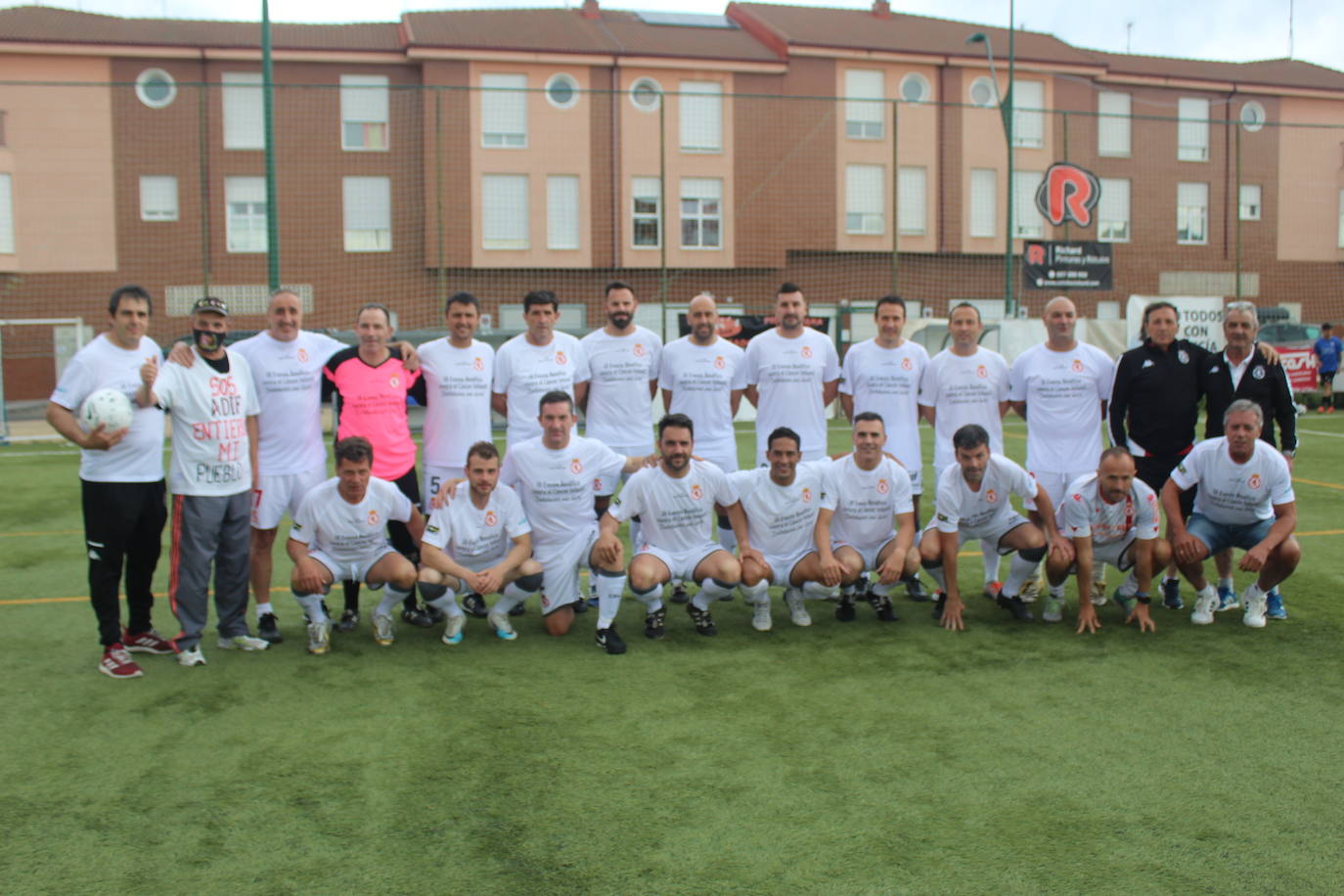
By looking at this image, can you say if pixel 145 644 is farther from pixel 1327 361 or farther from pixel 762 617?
pixel 1327 361

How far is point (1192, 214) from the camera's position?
31.9m

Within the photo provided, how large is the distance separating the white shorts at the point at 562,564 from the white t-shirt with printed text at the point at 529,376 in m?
0.76

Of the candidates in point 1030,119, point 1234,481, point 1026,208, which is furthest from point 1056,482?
point 1030,119

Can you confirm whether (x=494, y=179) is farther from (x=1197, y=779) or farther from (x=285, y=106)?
(x=1197, y=779)

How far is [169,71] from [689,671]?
1058 inches

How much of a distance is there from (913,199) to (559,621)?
2550 cm

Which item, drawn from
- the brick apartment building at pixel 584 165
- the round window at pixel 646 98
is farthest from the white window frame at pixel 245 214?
the round window at pixel 646 98

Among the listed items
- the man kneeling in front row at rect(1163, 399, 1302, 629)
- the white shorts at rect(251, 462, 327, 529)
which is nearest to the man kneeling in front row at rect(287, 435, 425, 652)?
the white shorts at rect(251, 462, 327, 529)

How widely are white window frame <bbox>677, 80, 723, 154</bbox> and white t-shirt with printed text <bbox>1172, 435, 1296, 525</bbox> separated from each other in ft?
75.9

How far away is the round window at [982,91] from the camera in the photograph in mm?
30469

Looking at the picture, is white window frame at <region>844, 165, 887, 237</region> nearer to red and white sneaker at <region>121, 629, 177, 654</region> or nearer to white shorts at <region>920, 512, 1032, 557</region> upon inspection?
white shorts at <region>920, 512, 1032, 557</region>

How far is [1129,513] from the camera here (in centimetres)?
618

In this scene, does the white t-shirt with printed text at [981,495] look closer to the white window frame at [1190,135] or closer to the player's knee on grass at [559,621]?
the player's knee on grass at [559,621]

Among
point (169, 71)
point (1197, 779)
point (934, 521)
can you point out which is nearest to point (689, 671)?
point (934, 521)
